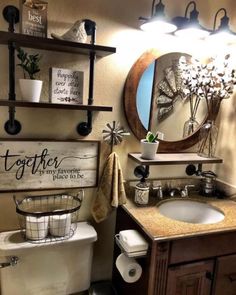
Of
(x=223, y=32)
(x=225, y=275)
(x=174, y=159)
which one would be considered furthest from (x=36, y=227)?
(x=223, y=32)

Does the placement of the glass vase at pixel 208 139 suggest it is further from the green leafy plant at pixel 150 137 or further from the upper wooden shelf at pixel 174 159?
the green leafy plant at pixel 150 137

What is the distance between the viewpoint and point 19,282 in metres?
1.34

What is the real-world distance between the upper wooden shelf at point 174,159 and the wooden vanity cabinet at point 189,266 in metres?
0.33

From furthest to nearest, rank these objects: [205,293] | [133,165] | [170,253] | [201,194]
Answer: [201,194], [133,165], [205,293], [170,253]

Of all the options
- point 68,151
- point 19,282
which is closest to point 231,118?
point 68,151

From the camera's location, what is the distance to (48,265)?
54.4 inches

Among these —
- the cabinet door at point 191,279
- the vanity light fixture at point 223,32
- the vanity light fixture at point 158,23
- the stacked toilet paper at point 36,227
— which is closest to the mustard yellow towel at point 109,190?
the stacked toilet paper at point 36,227

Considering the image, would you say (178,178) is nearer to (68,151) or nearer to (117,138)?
(117,138)

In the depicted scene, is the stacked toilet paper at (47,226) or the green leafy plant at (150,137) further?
the green leafy plant at (150,137)

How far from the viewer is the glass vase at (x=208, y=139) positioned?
68.2 inches

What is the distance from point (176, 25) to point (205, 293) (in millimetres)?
1450

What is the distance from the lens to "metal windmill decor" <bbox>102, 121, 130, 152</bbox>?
1514mm

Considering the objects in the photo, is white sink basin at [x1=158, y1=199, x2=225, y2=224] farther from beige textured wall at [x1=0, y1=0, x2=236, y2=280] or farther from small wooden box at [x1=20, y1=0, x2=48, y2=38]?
small wooden box at [x1=20, y1=0, x2=48, y2=38]

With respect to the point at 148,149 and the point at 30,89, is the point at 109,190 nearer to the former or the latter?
the point at 148,149
